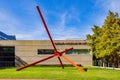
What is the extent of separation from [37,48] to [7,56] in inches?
328

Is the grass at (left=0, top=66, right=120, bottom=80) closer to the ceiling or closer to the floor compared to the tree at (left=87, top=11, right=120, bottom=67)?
closer to the floor

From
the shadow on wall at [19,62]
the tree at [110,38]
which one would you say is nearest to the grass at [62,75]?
the tree at [110,38]

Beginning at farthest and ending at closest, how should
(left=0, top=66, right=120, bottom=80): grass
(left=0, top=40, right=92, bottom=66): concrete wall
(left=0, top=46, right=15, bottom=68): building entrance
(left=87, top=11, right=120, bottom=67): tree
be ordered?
(left=0, top=46, right=15, bottom=68): building entrance → (left=0, top=40, right=92, bottom=66): concrete wall → (left=87, top=11, right=120, bottom=67): tree → (left=0, top=66, right=120, bottom=80): grass

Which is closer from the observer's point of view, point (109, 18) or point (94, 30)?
point (109, 18)

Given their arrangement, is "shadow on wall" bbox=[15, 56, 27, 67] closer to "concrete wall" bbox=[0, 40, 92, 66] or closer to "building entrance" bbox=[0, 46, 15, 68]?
"concrete wall" bbox=[0, 40, 92, 66]

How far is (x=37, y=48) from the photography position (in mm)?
77812

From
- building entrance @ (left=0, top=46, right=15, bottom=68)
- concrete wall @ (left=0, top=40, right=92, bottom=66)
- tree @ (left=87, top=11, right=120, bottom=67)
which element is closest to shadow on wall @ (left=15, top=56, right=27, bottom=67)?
concrete wall @ (left=0, top=40, right=92, bottom=66)

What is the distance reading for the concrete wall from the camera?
76.6 metres

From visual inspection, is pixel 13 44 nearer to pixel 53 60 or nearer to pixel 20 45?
pixel 20 45

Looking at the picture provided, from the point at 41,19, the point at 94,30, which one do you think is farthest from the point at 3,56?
the point at 41,19

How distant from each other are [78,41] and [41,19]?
3663 centimetres

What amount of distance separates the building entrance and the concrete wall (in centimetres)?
138

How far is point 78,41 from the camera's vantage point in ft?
252

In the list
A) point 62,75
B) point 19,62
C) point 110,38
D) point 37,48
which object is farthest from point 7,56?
point 62,75
